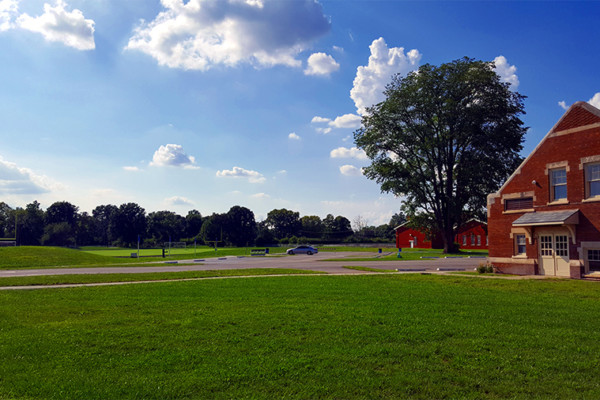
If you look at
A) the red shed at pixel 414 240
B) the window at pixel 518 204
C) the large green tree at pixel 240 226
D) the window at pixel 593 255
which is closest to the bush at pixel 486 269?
the window at pixel 518 204

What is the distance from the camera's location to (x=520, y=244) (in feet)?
84.8

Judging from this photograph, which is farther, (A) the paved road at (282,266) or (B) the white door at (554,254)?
(A) the paved road at (282,266)

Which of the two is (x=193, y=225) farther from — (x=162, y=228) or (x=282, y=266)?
(x=282, y=266)

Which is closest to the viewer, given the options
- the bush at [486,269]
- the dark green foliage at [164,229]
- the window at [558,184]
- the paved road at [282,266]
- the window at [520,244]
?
the window at [558,184]

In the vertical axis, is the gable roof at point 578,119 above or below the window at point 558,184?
above

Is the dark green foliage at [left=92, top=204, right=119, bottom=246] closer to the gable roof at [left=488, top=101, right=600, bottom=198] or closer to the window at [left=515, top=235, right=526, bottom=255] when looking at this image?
the window at [left=515, top=235, right=526, bottom=255]

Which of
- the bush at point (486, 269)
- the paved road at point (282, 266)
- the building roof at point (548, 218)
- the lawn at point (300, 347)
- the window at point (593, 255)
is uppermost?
the building roof at point (548, 218)

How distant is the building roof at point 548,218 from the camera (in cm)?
2220

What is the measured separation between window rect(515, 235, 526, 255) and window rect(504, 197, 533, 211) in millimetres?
1793

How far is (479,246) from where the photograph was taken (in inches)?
2886

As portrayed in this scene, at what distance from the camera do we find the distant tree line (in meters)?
125

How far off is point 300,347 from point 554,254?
21.7 m

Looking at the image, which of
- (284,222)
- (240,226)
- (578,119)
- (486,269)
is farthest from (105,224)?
(578,119)

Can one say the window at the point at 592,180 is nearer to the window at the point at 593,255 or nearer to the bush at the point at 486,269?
the window at the point at 593,255
